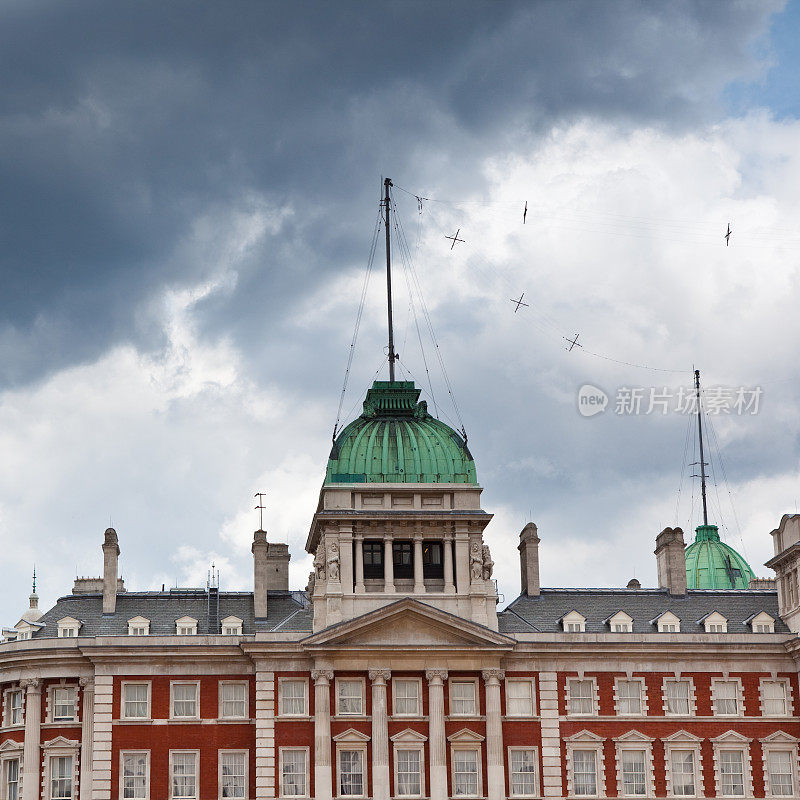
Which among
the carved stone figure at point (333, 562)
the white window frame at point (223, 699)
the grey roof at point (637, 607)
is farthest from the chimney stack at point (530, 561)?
the white window frame at point (223, 699)

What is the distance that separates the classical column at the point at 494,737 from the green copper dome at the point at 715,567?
3469 centimetres

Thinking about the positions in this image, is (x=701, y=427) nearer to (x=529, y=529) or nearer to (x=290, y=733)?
(x=529, y=529)

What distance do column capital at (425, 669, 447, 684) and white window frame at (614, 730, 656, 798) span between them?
11.2 m

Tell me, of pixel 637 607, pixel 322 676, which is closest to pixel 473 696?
pixel 322 676

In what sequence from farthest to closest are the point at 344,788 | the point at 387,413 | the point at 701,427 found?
the point at 701,427, the point at 387,413, the point at 344,788

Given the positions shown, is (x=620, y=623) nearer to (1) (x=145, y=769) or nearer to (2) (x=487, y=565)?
(2) (x=487, y=565)

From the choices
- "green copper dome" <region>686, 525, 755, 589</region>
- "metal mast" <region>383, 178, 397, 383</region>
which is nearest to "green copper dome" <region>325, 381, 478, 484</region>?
"metal mast" <region>383, 178, 397, 383</region>

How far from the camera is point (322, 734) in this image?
100 metres

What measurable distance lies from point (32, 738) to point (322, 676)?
17582mm

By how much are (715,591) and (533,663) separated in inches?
599

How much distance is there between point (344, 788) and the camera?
100m

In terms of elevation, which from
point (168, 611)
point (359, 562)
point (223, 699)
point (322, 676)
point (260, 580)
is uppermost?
→ point (359, 562)

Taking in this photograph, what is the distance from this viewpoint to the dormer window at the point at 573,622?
10606 cm

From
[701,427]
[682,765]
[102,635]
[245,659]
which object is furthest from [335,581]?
[701,427]
